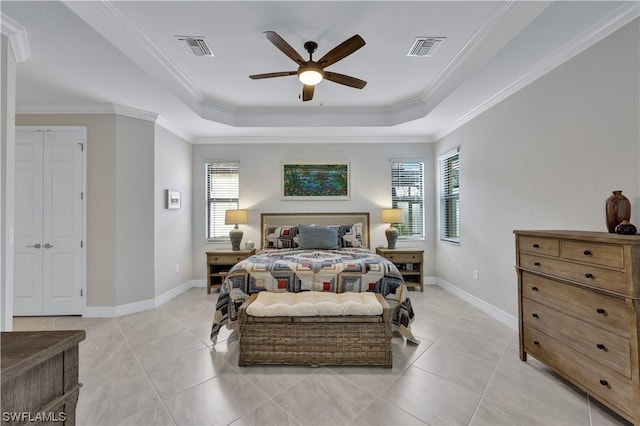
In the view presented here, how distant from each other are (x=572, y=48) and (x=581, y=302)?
6.75 feet

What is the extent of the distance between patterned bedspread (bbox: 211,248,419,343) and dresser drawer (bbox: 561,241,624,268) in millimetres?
1358

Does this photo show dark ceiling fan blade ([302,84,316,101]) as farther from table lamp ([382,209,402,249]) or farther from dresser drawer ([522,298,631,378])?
dresser drawer ([522,298,631,378])

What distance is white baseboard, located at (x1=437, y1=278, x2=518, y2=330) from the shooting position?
3132 mm

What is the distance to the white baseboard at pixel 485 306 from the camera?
3.13m

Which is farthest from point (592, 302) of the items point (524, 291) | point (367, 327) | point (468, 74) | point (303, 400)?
point (468, 74)

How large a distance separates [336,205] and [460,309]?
2.52m

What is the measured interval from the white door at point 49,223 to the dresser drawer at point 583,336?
16.3 ft

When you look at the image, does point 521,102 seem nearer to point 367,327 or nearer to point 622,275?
point 622,275

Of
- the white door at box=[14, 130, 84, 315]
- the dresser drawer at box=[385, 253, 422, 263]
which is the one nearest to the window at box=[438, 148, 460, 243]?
the dresser drawer at box=[385, 253, 422, 263]

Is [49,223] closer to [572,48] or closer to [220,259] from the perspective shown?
[220,259]

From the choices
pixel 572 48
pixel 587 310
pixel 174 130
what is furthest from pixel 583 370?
pixel 174 130

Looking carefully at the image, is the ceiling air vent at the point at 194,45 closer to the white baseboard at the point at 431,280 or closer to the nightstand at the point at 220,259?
the nightstand at the point at 220,259

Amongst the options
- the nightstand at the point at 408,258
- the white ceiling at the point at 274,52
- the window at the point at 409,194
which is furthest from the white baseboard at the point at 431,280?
the white ceiling at the point at 274,52

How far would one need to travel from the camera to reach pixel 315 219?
5.00 meters
